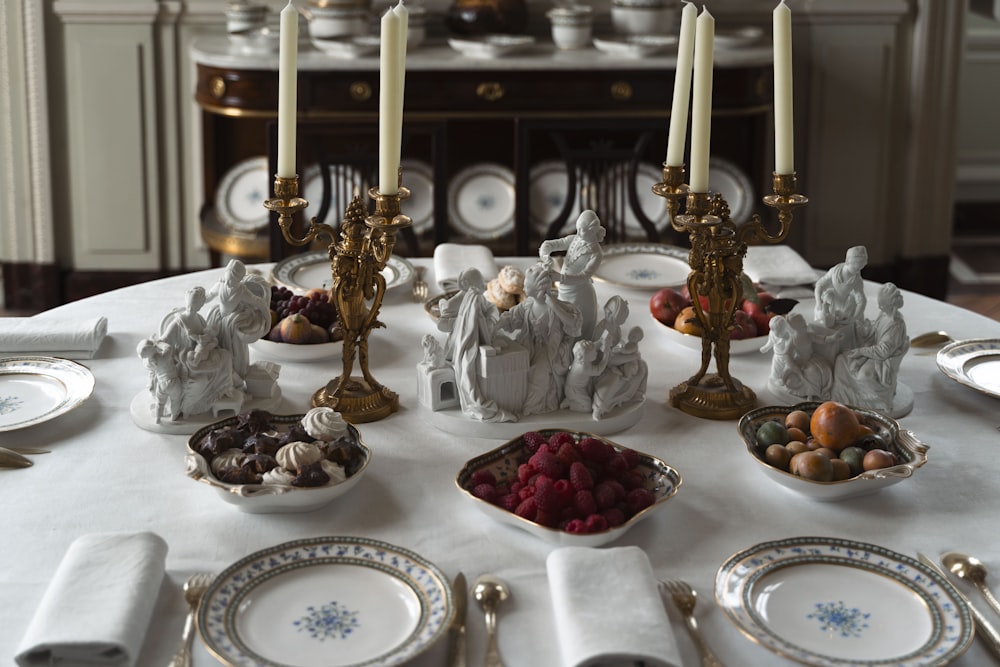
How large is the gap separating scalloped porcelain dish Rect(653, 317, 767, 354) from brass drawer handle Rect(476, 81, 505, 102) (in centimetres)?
176

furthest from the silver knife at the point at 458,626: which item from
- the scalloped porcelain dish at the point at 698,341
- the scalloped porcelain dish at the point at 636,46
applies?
the scalloped porcelain dish at the point at 636,46

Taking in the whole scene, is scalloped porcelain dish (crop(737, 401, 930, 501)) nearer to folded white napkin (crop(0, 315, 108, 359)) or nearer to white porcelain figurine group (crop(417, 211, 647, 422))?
white porcelain figurine group (crop(417, 211, 647, 422))

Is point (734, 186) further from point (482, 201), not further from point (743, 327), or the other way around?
point (743, 327)

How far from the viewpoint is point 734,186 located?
387 cm

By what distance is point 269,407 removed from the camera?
1736 millimetres

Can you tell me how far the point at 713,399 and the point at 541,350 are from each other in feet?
0.86

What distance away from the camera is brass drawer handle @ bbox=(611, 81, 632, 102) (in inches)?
145

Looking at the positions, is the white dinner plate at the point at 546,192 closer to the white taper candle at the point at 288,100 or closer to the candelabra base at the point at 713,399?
the candelabra base at the point at 713,399

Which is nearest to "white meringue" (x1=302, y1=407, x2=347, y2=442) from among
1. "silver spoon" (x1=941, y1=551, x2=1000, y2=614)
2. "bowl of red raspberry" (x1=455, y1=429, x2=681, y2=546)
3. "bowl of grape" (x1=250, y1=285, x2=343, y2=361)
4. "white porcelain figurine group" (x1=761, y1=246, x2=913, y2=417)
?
"bowl of red raspberry" (x1=455, y1=429, x2=681, y2=546)

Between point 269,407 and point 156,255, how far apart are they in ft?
8.56

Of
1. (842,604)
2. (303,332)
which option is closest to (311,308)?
(303,332)

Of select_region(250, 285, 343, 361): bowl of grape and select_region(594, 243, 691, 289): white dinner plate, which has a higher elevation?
select_region(594, 243, 691, 289): white dinner plate

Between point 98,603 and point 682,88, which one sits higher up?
point 682,88

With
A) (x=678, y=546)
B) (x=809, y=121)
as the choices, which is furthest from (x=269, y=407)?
(x=809, y=121)
